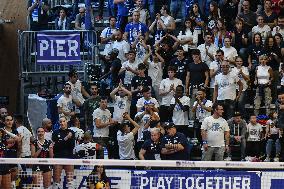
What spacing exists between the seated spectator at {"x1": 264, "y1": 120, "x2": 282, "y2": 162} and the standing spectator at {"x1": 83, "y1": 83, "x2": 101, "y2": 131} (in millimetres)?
4546

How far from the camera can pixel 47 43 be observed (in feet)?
84.6

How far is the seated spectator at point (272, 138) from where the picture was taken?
2180 centimetres

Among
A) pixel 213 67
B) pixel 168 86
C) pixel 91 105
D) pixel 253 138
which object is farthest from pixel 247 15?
pixel 91 105

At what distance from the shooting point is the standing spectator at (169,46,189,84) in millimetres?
23844

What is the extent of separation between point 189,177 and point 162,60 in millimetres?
7116

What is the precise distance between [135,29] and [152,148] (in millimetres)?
6017

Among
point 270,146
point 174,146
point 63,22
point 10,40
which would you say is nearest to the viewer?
point 174,146

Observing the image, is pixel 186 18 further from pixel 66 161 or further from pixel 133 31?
pixel 66 161

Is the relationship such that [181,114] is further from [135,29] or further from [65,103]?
[135,29]

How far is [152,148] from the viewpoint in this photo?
20.7 metres

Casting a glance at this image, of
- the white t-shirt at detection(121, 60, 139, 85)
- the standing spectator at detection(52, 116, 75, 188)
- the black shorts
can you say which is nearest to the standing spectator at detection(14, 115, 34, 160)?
the standing spectator at detection(52, 116, 75, 188)

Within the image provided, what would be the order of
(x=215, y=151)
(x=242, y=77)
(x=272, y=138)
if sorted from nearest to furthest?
(x=215, y=151) → (x=272, y=138) → (x=242, y=77)

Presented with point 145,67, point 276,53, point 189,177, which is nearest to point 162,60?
point 145,67

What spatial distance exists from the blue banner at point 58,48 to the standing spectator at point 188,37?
2947 millimetres
